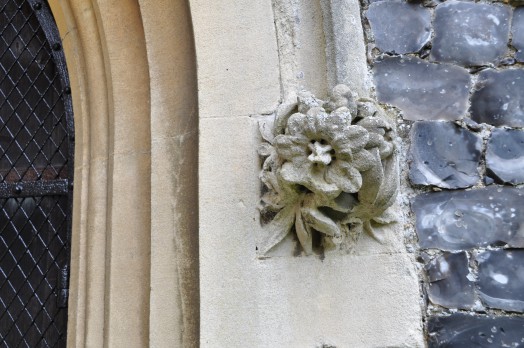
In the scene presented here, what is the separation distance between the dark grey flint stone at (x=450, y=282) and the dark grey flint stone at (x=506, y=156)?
24cm

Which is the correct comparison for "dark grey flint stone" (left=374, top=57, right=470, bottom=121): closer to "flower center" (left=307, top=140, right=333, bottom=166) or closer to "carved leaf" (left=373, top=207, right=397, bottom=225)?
"carved leaf" (left=373, top=207, right=397, bottom=225)

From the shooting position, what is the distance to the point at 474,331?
1.74 m

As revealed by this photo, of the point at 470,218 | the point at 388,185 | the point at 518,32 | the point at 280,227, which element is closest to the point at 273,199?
the point at 280,227

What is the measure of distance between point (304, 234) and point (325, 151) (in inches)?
9.8

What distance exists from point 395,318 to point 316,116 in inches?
21.1

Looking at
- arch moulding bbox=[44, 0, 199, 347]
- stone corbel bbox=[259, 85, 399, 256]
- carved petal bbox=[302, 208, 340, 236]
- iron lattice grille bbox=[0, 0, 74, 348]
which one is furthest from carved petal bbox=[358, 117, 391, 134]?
iron lattice grille bbox=[0, 0, 74, 348]

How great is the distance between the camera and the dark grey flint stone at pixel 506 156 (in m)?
1.85

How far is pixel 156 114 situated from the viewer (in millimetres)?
1968

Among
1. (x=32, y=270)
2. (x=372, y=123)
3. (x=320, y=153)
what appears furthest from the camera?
(x=32, y=270)

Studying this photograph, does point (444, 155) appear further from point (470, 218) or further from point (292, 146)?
point (292, 146)

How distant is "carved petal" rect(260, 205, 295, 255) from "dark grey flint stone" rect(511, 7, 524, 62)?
30.9 inches

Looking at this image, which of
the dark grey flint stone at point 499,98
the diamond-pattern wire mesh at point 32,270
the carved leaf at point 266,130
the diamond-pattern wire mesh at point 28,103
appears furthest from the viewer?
the diamond-pattern wire mesh at point 28,103

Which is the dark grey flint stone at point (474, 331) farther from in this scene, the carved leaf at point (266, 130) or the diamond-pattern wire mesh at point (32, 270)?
the diamond-pattern wire mesh at point (32, 270)

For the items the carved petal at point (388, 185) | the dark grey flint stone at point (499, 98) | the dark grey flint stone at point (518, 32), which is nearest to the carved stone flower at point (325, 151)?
the carved petal at point (388, 185)
